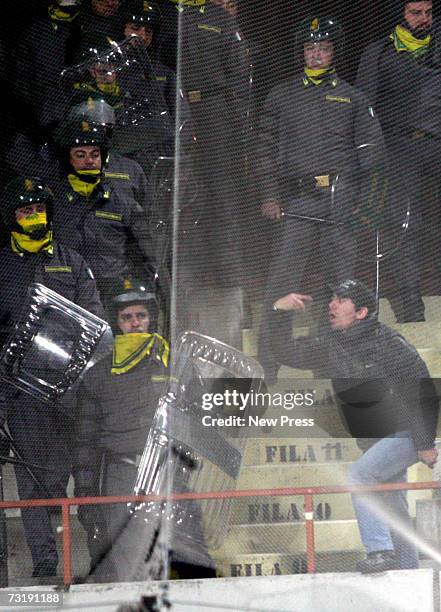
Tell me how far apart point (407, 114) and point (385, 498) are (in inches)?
62.3

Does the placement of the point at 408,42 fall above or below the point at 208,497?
above

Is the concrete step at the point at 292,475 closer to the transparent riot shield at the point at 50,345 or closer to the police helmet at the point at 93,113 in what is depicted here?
the transparent riot shield at the point at 50,345

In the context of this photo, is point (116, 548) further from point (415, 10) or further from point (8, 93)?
point (415, 10)

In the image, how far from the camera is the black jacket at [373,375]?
443cm

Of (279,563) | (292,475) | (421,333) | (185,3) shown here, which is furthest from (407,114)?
(279,563)

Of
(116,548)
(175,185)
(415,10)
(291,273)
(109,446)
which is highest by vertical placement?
(415,10)

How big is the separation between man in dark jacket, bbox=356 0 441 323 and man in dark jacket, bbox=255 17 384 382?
0.10 m

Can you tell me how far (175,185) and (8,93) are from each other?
A: 0.75 m

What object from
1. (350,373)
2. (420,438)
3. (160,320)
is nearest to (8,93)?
(160,320)

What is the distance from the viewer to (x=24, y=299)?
4262 millimetres

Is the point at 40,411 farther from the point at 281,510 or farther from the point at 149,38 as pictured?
the point at 149,38

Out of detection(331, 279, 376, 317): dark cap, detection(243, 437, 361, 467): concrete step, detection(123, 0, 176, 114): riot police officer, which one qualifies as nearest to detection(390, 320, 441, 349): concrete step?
detection(331, 279, 376, 317): dark cap

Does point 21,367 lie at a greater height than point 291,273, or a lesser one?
lesser

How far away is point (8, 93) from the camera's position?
4.32 meters
